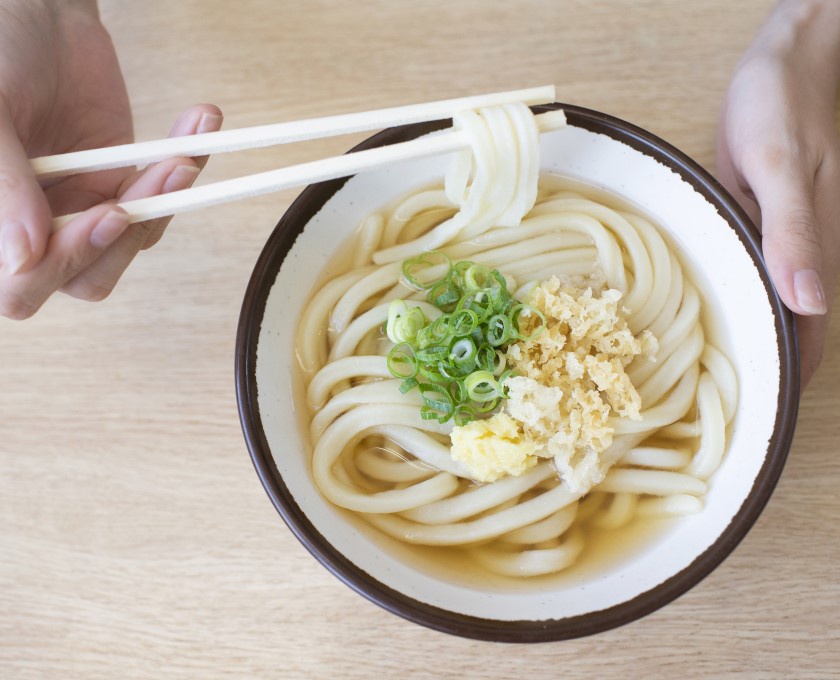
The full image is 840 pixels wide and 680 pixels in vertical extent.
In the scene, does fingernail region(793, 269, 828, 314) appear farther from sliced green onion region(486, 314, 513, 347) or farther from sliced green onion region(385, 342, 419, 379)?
sliced green onion region(385, 342, 419, 379)

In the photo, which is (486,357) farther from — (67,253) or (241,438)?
(67,253)

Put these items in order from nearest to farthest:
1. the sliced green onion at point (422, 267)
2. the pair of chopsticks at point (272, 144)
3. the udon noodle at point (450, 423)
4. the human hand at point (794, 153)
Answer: the pair of chopsticks at point (272, 144), the human hand at point (794, 153), the udon noodle at point (450, 423), the sliced green onion at point (422, 267)

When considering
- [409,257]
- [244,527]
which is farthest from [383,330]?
[244,527]

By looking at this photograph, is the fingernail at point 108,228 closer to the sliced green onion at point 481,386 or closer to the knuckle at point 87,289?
the knuckle at point 87,289

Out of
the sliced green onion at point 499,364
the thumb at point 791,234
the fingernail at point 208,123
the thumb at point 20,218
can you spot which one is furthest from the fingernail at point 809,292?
the thumb at point 20,218

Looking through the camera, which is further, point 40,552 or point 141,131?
point 141,131

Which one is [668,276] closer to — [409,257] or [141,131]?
[409,257]
